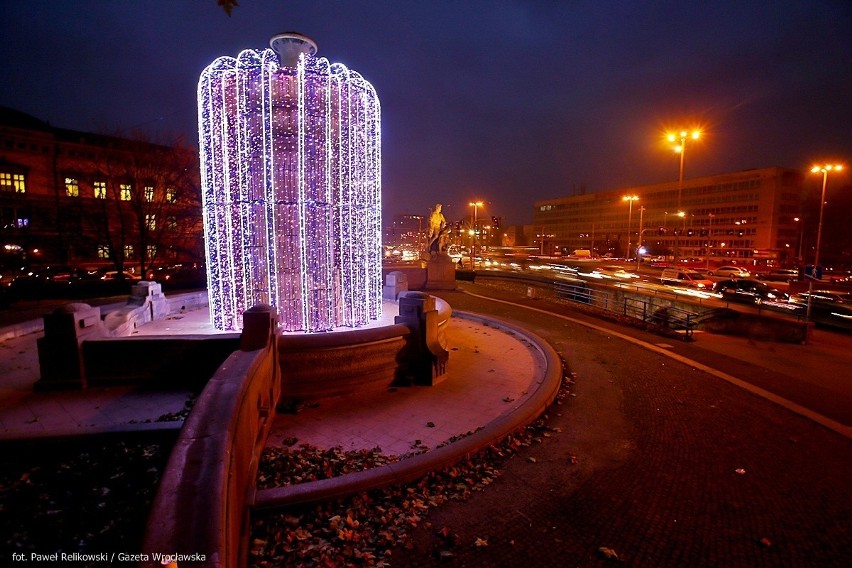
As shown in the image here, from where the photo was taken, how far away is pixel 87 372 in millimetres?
7164

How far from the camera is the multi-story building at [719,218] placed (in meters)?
73.7

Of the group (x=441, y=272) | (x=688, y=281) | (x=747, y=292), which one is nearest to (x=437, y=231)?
(x=441, y=272)

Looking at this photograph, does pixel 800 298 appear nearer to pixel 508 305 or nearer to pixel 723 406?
pixel 508 305

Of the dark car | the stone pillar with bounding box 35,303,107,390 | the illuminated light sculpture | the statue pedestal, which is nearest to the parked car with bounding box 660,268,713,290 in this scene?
the dark car

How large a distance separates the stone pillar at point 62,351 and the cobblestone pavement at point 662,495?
22.5ft

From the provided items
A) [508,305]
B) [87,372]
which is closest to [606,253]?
[508,305]

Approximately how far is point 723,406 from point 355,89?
9847mm

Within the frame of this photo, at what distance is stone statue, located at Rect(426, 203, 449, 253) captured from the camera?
2317 cm

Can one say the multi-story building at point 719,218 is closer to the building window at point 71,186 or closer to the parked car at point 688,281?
the parked car at point 688,281

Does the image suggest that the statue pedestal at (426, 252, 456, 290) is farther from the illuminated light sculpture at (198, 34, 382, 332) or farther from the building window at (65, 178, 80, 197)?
the building window at (65, 178, 80, 197)

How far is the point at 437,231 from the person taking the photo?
2383cm

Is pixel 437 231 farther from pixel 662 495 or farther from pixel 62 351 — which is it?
pixel 662 495

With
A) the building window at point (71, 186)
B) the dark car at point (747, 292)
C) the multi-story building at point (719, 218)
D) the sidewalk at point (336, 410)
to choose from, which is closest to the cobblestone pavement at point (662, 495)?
the sidewalk at point (336, 410)

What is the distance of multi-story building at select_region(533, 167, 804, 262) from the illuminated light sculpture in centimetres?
6176
